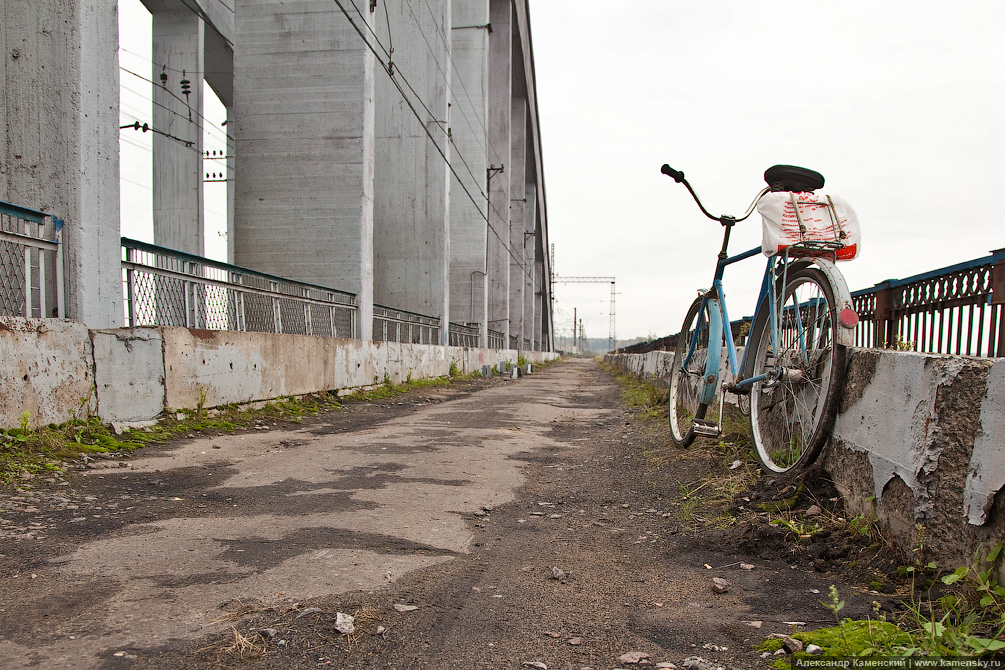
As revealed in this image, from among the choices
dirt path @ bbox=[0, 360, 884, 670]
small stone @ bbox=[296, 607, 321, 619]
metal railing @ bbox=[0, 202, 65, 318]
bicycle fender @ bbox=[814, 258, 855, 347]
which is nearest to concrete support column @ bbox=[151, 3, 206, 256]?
metal railing @ bbox=[0, 202, 65, 318]

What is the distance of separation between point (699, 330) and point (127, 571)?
3981 mm

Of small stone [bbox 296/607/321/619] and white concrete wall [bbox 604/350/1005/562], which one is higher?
white concrete wall [bbox 604/350/1005/562]

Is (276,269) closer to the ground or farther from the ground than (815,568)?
farther from the ground

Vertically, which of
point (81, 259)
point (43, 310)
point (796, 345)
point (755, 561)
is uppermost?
point (81, 259)

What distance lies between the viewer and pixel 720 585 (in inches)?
93.6

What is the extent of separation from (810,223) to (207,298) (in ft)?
19.5

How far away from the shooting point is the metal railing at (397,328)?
13.2m

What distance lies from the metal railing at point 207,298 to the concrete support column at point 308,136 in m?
1.70

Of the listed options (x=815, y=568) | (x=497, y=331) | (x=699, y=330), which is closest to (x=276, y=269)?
(x=699, y=330)

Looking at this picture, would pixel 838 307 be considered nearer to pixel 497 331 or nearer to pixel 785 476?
pixel 785 476

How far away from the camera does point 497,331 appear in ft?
112

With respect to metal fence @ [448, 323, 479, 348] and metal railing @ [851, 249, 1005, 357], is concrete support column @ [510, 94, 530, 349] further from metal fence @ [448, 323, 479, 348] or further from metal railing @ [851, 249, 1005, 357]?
metal railing @ [851, 249, 1005, 357]

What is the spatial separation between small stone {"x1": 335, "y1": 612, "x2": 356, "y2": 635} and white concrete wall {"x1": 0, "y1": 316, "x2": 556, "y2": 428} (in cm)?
331

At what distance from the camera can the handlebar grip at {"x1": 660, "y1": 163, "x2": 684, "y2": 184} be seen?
4537 mm
